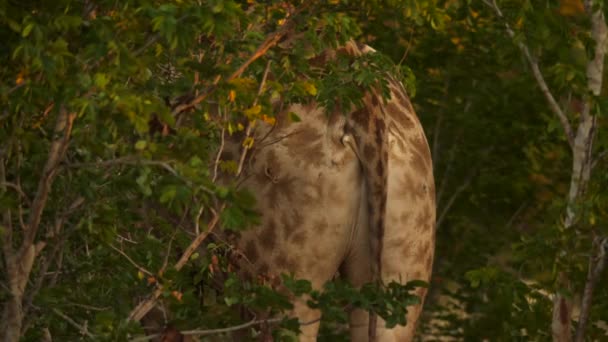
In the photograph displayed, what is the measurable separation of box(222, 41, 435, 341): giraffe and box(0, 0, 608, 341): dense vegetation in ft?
0.63

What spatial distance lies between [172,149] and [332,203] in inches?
71.5

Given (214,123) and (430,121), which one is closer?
(214,123)

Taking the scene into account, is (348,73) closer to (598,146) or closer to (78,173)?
(78,173)

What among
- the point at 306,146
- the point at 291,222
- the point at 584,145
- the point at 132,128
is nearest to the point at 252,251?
the point at 291,222

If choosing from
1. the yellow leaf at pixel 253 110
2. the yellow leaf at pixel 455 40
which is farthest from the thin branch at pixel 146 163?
the yellow leaf at pixel 455 40

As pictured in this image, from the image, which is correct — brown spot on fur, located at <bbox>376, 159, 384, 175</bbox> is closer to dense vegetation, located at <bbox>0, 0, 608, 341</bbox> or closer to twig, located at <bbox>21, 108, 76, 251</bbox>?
dense vegetation, located at <bbox>0, 0, 608, 341</bbox>

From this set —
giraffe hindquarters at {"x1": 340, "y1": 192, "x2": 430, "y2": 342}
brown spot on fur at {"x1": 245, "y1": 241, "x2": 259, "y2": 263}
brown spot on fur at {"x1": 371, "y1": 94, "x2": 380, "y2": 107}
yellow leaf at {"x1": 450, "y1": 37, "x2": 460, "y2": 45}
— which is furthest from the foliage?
yellow leaf at {"x1": 450, "y1": 37, "x2": 460, "y2": 45}

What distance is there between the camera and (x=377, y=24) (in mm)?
10922

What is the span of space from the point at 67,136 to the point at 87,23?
440 mm

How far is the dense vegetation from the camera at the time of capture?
4.93 meters

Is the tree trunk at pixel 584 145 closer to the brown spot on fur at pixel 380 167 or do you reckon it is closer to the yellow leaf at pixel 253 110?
the brown spot on fur at pixel 380 167

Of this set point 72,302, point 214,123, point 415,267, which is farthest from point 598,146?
point 72,302

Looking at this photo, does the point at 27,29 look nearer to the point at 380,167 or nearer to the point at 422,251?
the point at 380,167

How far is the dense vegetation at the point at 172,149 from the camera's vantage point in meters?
4.93
